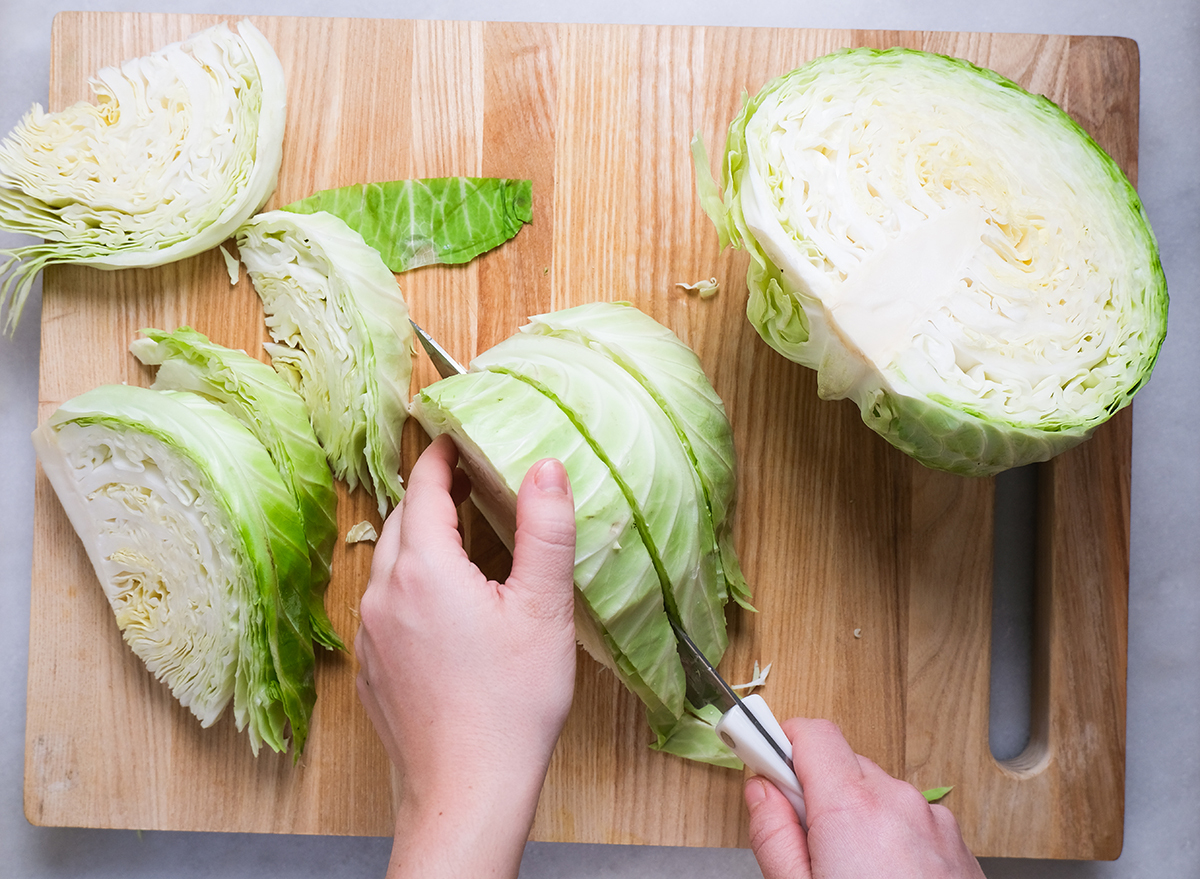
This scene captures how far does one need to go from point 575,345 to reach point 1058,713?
1.35 metres

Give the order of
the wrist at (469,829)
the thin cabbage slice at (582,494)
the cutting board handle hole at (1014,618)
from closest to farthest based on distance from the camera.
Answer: the wrist at (469,829) < the thin cabbage slice at (582,494) < the cutting board handle hole at (1014,618)

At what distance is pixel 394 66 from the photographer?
194 cm

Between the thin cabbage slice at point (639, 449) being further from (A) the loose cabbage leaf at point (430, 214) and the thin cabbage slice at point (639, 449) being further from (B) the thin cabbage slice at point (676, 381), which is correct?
(A) the loose cabbage leaf at point (430, 214)

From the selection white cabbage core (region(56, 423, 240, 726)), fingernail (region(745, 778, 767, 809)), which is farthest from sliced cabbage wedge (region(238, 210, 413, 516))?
fingernail (region(745, 778, 767, 809))

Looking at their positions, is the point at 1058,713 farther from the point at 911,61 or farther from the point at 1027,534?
the point at 911,61

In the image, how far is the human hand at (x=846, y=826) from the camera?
156 centimetres

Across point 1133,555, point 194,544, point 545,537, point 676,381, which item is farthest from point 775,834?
point 194,544


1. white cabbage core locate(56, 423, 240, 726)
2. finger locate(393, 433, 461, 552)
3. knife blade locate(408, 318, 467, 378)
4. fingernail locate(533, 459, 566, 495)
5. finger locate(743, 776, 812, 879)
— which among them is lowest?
finger locate(743, 776, 812, 879)

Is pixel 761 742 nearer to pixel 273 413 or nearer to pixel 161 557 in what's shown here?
pixel 273 413

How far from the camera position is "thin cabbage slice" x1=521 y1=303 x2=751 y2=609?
5.72 feet

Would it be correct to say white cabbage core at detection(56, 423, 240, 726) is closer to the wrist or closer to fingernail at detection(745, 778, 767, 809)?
the wrist

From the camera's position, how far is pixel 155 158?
1881 millimetres

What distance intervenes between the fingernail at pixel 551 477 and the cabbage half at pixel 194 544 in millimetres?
629

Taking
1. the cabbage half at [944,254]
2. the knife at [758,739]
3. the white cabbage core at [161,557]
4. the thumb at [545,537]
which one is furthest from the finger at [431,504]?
the cabbage half at [944,254]
